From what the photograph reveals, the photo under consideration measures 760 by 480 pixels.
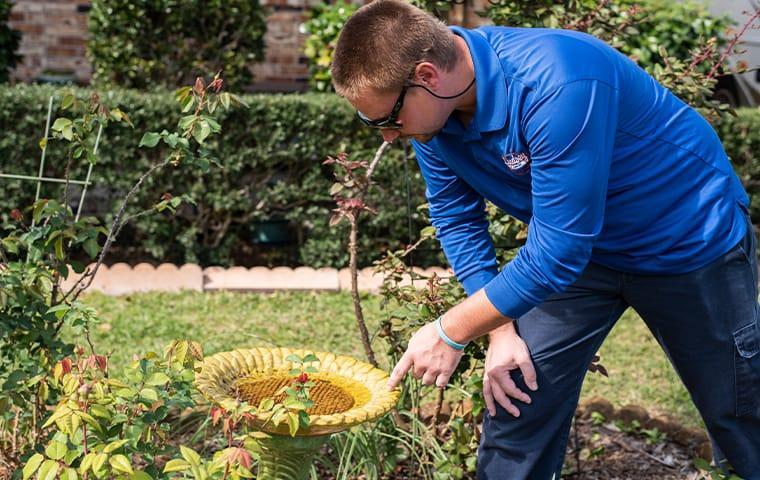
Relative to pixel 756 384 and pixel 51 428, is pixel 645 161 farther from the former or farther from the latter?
pixel 51 428

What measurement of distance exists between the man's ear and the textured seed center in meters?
0.86

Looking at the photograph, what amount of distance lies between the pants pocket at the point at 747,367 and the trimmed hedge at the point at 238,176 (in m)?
3.70

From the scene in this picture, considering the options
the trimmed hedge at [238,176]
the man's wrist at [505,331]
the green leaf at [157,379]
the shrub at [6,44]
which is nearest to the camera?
the green leaf at [157,379]

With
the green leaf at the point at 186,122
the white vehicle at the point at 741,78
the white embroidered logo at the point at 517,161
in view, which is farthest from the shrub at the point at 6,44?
the white vehicle at the point at 741,78

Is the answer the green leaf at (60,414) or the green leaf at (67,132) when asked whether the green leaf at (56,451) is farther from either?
the green leaf at (67,132)

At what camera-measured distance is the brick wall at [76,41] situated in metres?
10.0

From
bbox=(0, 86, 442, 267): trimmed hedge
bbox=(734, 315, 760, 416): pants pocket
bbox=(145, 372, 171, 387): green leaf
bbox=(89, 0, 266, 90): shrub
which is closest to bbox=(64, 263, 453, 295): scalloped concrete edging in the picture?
bbox=(0, 86, 442, 267): trimmed hedge

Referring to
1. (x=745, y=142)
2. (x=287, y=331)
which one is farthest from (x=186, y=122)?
(x=745, y=142)

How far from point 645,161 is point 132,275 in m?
4.35

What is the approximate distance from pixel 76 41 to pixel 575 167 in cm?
900

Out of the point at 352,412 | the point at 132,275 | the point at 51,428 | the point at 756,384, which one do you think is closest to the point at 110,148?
the point at 132,275

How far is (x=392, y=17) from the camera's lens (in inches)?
84.4

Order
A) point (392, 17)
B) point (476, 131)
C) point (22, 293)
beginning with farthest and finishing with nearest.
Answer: point (22, 293)
point (476, 131)
point (392, 17)

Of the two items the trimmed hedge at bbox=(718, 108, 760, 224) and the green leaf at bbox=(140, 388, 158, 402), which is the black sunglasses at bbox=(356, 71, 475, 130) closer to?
the green leaf at bbox=(140, 388, 158, 402)
